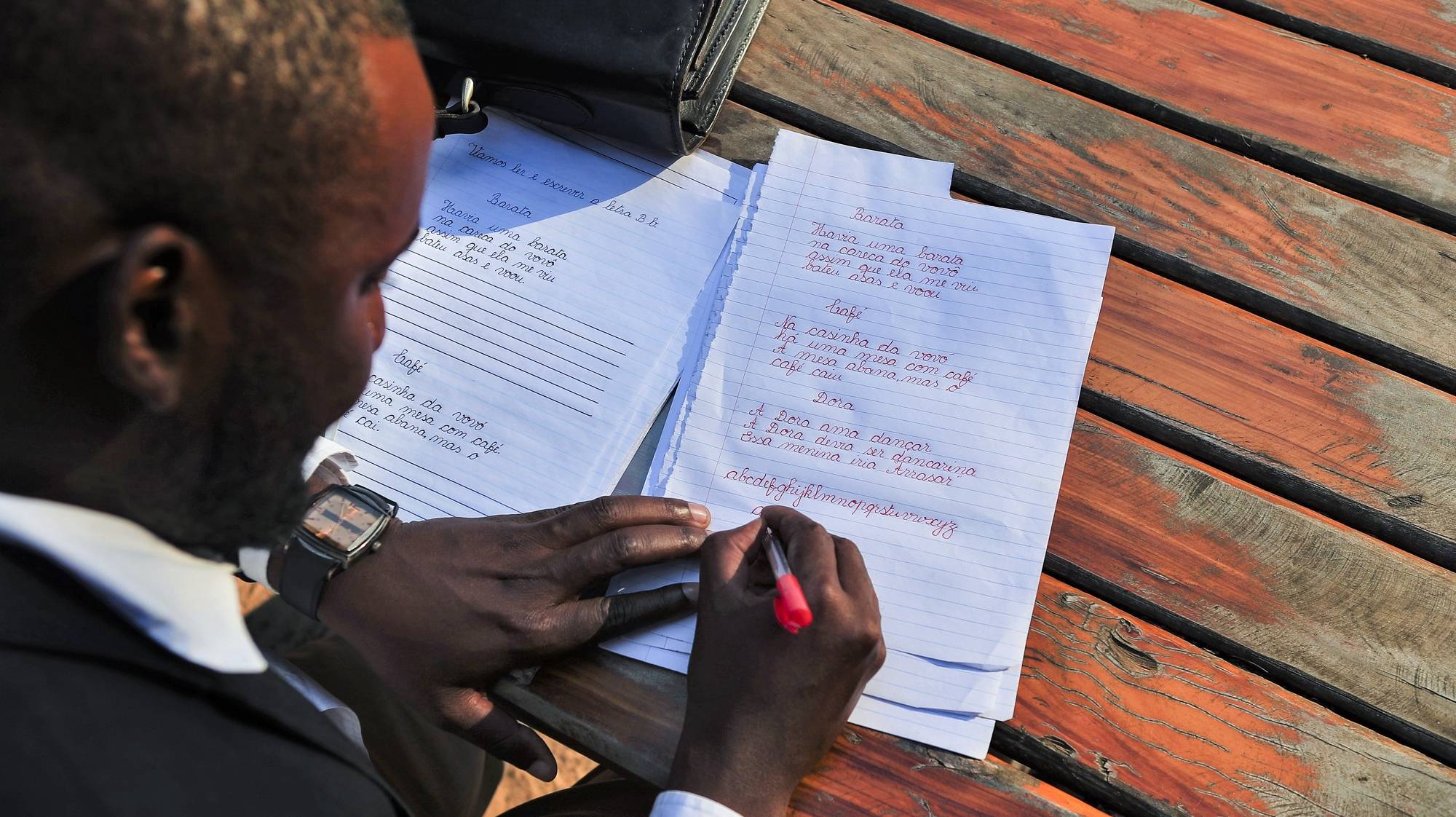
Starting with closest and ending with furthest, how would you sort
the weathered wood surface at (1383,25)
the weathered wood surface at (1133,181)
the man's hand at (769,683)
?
the man's hand at (769,683)
the weathered wood surface at (1133,181)
the weathered wood surface at (1383,25)

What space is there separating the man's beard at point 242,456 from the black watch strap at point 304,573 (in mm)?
198

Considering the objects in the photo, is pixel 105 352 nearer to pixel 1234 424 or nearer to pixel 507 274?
pixel 507 274

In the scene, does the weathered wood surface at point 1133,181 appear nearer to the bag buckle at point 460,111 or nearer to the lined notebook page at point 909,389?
the lined notebook page at point 909,389

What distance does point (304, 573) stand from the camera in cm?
95

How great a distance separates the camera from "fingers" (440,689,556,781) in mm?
887

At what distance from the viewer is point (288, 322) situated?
2.03 ft

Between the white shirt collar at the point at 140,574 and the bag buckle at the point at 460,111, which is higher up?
the bag buckle at the point at 460,111

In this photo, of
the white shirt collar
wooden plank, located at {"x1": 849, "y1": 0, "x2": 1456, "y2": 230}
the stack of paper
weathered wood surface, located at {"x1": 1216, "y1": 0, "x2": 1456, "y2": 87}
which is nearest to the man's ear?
the white shirt collar

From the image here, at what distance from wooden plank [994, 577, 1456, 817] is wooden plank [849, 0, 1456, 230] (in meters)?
0.60

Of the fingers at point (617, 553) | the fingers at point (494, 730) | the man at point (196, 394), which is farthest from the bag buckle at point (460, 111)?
the fingers at point (494, 730)

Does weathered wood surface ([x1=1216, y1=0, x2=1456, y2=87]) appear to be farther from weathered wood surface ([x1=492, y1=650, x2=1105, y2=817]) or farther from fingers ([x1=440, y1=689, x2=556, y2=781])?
fingers ([x1=440, y1=689, x2=556, y2=781])

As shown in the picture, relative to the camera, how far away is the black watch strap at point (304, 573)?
0.94 meters

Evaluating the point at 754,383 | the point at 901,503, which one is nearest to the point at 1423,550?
the point at 901,503

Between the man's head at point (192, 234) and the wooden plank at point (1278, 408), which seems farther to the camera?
the wooden plank at point (1278, 408)
